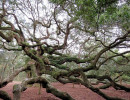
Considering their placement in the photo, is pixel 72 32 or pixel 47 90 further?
pixel 72 32

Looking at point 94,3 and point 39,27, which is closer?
point 94,3

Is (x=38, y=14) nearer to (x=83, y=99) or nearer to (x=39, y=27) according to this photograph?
A: (x=39, y=27)

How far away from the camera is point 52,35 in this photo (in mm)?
9938

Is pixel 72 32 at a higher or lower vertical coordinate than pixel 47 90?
higher

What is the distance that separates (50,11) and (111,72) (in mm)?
6657

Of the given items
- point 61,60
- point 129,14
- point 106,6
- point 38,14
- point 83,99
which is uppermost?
point 38,14

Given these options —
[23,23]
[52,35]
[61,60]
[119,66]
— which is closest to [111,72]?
[119,66]

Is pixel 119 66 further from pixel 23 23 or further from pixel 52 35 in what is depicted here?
pixel 23 23

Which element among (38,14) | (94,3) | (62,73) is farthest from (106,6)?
(38,14)

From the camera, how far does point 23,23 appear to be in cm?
806

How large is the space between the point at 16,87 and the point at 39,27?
6167mm

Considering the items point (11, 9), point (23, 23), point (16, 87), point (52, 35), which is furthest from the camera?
point (52, 35)

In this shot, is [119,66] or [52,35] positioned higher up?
[52,35]

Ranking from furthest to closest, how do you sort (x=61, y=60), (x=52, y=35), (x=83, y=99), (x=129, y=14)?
1. (x=52, y=35)
2. (x=61, y=60)
3. (x=83, y=99)
4. (x=129, y=14)
